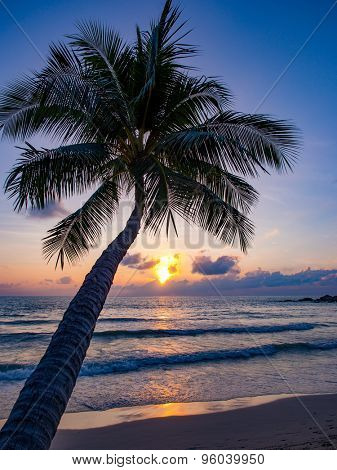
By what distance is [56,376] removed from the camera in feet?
12.3

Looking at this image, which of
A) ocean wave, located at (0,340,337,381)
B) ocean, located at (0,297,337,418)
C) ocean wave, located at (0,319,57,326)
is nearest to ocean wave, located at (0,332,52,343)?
ocean, located at (0,297,337,418)

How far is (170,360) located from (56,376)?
12768mm

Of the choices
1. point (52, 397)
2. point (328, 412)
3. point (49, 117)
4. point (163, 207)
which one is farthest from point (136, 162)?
point (328, 412)

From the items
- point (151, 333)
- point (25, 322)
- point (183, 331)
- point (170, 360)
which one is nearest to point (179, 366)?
point (170, 360)

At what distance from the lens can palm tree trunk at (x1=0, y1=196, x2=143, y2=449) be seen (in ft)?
10.6

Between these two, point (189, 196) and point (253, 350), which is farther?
point (253, 350)

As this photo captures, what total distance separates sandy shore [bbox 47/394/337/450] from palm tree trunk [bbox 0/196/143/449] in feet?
12.0

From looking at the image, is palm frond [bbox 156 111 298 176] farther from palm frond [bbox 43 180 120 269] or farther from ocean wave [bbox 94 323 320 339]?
ocean wave [bbox 94 323 320 339]

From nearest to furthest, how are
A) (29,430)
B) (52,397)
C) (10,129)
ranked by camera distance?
(29,430) → (52,397) → (10,129)

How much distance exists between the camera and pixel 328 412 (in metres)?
8.82

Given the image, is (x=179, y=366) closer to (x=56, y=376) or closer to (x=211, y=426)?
(x=211, y=426)

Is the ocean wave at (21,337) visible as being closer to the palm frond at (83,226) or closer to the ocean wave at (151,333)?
the ocean wave at (151,333)
